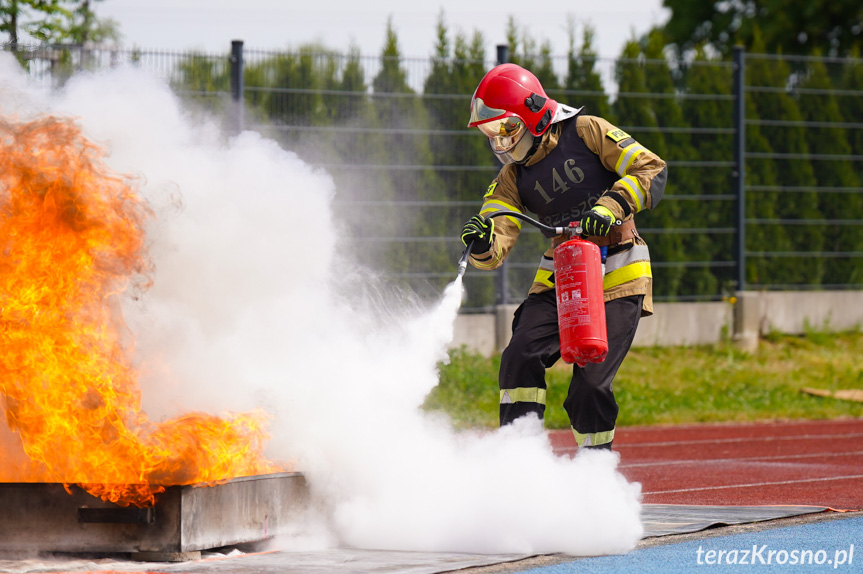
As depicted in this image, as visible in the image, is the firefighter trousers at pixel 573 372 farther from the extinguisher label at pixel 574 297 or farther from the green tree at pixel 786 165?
the green tree at pixel 786 165

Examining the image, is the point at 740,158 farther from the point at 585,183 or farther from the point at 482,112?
the point at 482,112

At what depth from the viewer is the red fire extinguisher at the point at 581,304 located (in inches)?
220

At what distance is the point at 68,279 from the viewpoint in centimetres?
510

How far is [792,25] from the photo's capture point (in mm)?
27953

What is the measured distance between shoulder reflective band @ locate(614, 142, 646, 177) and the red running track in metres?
2.25

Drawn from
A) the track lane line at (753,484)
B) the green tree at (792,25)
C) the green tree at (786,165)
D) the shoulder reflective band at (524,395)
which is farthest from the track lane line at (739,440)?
the green tree at (792,25)

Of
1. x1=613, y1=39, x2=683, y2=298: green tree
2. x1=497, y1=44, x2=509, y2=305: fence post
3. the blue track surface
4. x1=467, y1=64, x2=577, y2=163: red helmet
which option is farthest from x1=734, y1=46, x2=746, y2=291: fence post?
the blue track surface

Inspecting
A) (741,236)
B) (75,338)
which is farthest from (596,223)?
(741,236)

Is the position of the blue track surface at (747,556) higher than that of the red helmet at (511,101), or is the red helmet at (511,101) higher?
the red helmet at (511,101)

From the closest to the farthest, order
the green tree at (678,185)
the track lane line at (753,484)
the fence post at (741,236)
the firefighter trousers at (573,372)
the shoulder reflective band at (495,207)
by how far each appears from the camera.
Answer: the firefighter trousers at (573,372) → the shoulder reflective band at (495,207) → the track lane line at (753,484) → the green tree at (678,185) → the fence post at (741,236)

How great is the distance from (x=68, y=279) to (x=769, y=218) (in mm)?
12576

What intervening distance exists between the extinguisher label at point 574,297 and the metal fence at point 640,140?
6329 mm

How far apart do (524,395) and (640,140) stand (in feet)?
31.9

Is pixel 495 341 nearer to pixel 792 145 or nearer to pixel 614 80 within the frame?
pixel 614 80
